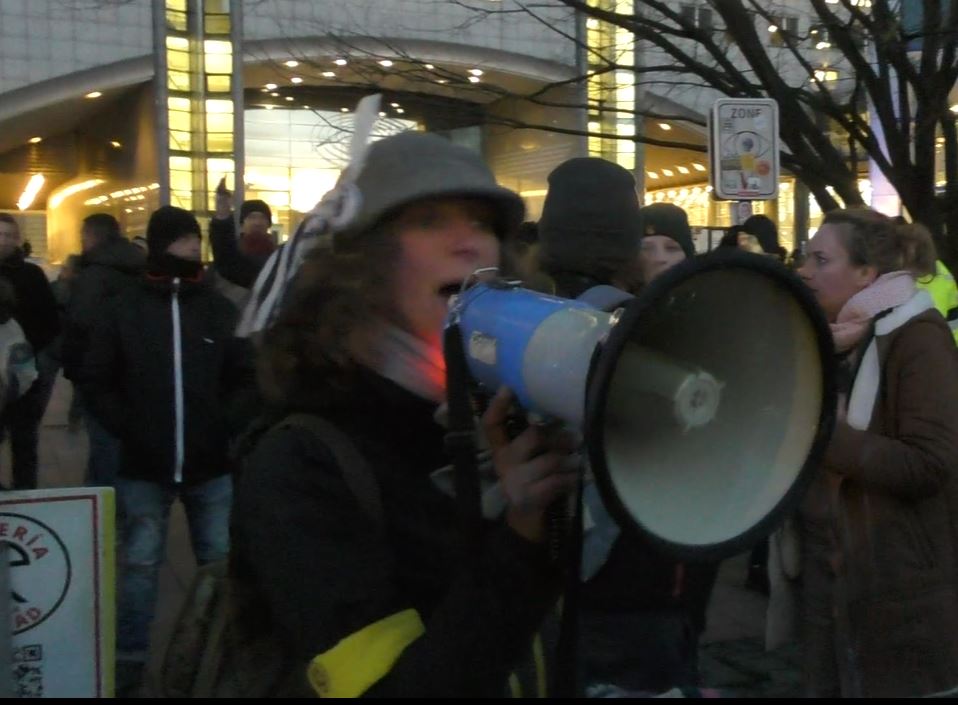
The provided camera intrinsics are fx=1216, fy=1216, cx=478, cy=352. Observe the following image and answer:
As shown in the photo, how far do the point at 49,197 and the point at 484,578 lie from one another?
2951cm

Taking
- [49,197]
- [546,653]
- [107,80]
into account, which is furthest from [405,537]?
[49,197]

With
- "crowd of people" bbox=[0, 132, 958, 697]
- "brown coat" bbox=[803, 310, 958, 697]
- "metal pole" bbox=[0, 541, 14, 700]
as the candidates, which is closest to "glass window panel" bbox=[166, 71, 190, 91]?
"metal pole" bbox=[0, 541, 14, 700]

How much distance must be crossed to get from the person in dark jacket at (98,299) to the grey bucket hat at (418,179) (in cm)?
328

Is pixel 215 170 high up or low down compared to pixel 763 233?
up

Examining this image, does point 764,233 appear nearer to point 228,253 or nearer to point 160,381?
point 228,253

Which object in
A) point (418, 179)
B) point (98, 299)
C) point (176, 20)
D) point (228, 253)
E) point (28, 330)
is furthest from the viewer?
point (176, 20)

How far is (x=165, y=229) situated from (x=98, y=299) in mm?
449

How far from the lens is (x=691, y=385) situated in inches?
51.8

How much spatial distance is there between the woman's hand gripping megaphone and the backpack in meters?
0.20

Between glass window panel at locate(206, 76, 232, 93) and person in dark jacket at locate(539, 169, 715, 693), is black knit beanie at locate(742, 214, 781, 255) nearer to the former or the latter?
person in dark jacket at locate(539, 169, 715, 693)

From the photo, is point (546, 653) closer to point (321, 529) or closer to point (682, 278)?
point (321, 529)

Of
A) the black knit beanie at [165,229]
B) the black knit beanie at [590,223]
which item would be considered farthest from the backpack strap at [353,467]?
the black knit beanie at [165,229]

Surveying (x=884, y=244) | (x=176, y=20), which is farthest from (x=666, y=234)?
(x=176, y=20)

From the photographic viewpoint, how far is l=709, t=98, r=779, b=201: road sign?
7.54m
